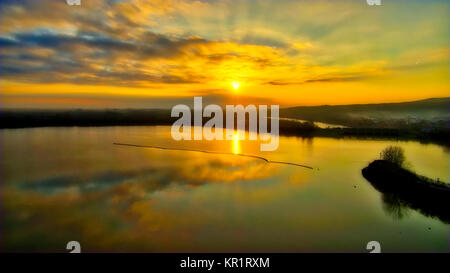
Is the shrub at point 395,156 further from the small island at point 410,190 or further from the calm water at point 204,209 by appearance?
the calm water at point 204,209

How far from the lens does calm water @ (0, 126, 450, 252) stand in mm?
6734

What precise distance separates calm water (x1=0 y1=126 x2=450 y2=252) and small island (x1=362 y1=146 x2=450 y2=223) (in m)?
0.39

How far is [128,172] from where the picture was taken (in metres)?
14.5

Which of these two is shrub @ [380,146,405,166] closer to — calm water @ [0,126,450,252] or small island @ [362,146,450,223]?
small island @ [362,146,450,223]

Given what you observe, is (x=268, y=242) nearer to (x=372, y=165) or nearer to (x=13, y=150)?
(x=372, y=165)

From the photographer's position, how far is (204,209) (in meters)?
8.93

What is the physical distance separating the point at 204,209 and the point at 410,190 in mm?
7024

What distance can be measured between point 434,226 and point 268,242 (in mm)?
4499

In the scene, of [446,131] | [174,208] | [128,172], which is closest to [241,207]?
[174,208]

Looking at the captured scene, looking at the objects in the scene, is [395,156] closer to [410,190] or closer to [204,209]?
[410,190]

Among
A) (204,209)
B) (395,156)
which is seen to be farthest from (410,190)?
(204,209)

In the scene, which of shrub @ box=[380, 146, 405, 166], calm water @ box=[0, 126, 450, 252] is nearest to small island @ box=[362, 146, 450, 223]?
shrub @ box=[380, 146, 405, 166]

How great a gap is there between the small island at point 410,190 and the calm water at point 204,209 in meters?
0.39

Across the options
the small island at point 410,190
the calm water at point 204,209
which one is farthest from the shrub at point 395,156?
→ the calm water at point 204,209
